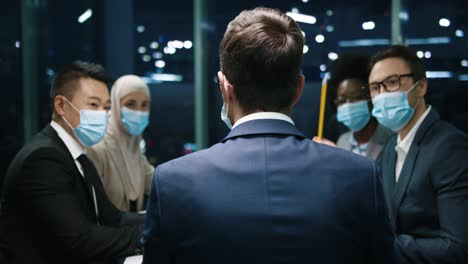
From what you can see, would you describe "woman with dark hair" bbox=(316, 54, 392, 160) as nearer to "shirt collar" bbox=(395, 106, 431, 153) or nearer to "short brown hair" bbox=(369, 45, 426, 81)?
"short brown hair" bbox=(369, 45, 426, 81)

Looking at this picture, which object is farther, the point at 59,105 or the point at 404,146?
the point at 59,105

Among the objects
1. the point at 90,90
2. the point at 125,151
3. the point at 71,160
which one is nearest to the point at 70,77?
the point at 90,90

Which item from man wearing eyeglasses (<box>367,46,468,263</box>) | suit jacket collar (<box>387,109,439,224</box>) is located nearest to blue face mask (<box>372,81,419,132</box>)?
man wearing eyeglasses (<box>367,46,468,263</box>)

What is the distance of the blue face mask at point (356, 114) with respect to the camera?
2662 millimetres

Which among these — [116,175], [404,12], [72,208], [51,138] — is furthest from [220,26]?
[72,208]

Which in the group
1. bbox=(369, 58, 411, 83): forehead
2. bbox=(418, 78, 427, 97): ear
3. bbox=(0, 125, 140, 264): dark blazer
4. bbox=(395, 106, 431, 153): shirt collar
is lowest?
bbox=(0, 125, 140, 264): dark blazer

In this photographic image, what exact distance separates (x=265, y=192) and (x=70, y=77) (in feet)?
5.53

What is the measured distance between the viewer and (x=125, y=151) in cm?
283

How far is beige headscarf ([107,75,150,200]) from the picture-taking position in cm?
277

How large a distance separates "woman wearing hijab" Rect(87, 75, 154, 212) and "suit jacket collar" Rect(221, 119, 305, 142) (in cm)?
185

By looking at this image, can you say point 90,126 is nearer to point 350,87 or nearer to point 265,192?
point 350,87

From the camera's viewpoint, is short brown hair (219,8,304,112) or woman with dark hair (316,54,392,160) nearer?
short brown hair (219,8,304,112)

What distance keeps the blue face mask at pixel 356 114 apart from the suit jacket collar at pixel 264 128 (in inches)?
70.5

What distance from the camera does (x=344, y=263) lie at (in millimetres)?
895
